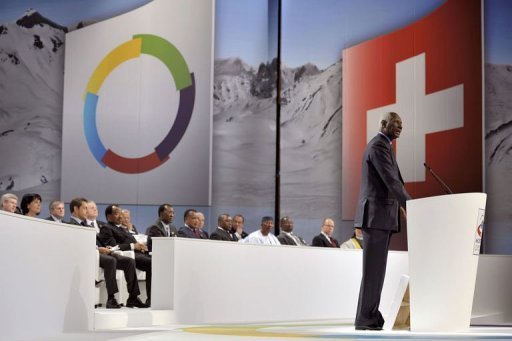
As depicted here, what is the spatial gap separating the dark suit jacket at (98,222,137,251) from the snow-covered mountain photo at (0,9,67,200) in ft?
13.1

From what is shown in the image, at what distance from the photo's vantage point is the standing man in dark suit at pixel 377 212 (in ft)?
18.7

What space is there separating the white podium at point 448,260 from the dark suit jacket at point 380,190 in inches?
14.9

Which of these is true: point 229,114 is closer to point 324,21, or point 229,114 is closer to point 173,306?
point 324,21

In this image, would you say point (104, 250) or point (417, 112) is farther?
point (417, 112)

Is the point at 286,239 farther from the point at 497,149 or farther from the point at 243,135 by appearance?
the point at 497,149

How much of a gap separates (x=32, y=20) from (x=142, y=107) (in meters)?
1.94

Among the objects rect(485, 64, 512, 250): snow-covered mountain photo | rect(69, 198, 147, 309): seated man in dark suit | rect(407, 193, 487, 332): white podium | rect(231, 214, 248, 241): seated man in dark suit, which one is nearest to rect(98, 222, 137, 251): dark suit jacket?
rect(69, 198, 147, 309): seated man in dark suit

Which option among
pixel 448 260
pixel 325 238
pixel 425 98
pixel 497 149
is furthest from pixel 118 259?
pixel 497 149

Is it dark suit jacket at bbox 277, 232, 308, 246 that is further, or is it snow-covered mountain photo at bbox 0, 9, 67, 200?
snow-covered mountain photo at bbox 0, 9, 67, 200

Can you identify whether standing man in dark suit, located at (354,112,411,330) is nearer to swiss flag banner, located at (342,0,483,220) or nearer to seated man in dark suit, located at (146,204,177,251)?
seated man in dark suit, located at (146,204,177,251)

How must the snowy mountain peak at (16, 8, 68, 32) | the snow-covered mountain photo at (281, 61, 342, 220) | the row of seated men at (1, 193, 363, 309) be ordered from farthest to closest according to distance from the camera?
the snow-covered mountain photo at (281, 61, 342, 220)
the snowy mountain peak at (16, 8, 68, 32)
the row of seated men at (1, 193, 363, 309)

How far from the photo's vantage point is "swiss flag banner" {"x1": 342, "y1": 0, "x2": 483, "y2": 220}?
41.7 feet

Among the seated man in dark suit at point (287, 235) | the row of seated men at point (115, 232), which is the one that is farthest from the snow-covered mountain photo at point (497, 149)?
the row of seated men at point (115, 232)

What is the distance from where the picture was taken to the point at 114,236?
8.62 m
